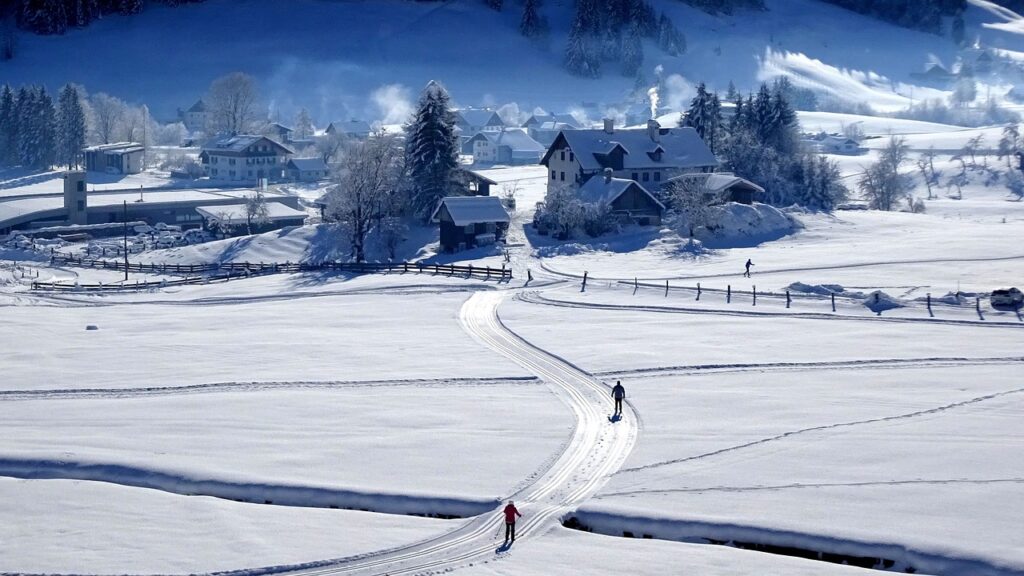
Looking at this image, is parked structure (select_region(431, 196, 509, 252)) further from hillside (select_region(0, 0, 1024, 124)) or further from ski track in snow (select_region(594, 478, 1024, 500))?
hillside (select_region(0, 0, 1024, 124))

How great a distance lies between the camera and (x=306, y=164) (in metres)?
110

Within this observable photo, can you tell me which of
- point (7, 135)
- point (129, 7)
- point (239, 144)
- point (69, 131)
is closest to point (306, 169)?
point (239, 144)

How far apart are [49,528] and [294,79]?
158 metres

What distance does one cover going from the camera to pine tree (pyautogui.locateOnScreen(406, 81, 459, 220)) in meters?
74.4

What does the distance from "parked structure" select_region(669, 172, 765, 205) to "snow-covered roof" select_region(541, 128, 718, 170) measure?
232 centimetres

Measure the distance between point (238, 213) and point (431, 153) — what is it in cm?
1532

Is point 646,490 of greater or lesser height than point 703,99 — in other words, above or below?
below

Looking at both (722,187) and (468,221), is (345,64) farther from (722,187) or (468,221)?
(468,221)

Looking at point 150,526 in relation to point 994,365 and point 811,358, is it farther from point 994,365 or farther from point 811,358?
point 994,365

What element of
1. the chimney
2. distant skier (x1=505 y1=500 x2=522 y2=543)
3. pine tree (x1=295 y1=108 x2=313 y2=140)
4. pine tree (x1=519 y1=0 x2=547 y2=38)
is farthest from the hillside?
distant skier (x1=505 y1=500 x2=522 y2=543)

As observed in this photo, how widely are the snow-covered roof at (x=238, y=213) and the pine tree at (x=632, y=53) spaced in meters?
115

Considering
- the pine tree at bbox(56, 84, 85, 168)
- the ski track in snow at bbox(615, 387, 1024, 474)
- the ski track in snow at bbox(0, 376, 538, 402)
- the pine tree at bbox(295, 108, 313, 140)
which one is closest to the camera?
the ski track in snow at bbox(615, 387, 1024, 474)

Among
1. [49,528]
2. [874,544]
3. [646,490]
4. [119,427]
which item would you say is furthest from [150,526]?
[874,544]

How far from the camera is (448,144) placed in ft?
246
